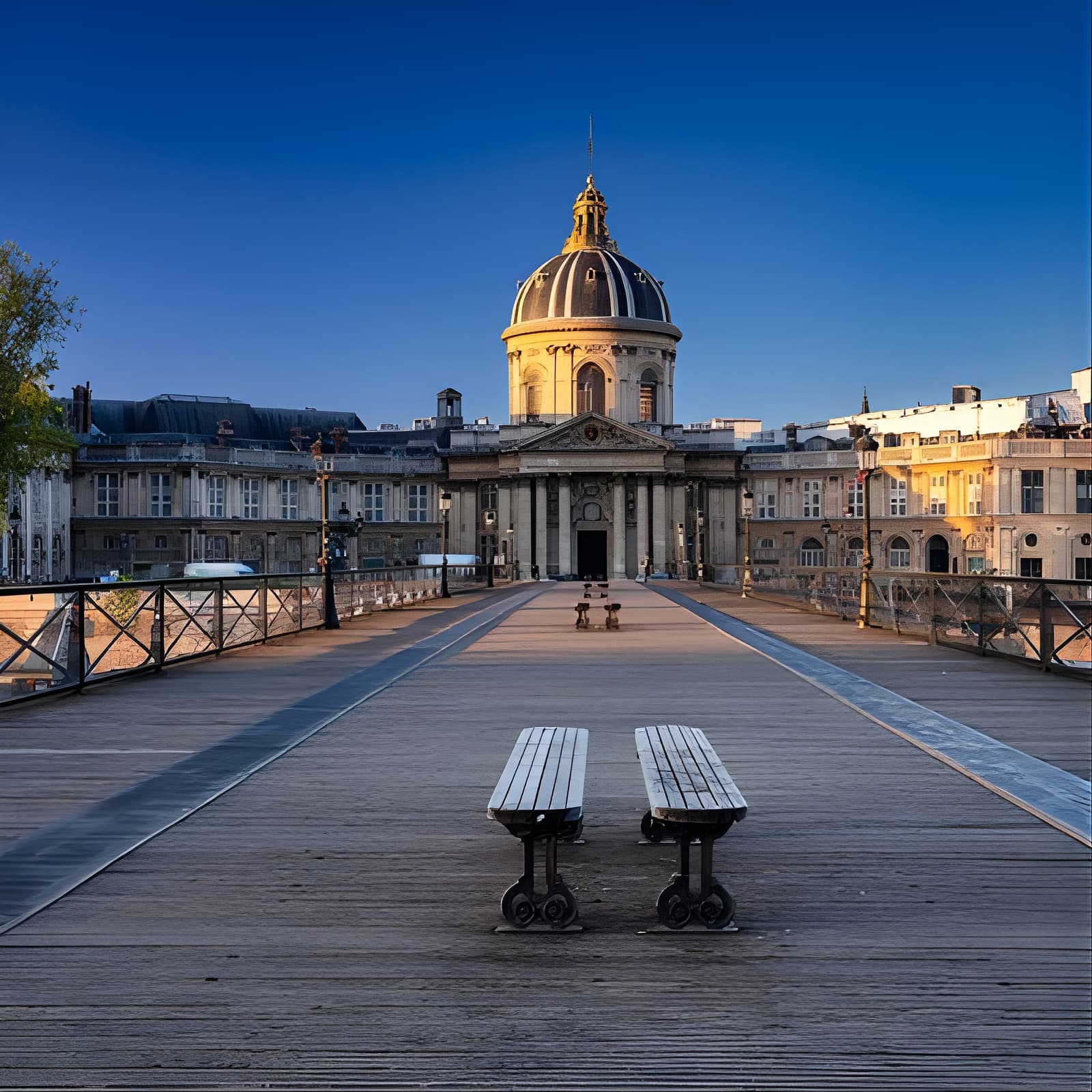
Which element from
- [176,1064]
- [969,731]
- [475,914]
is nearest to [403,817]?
[475,914]

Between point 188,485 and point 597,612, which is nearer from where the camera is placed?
point 597,612

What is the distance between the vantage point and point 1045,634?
59.1 feet

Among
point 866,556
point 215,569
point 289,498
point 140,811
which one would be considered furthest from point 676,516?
point 140,811

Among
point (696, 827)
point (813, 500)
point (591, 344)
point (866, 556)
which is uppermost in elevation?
point (591, 344)

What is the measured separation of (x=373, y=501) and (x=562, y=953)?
97937 mm

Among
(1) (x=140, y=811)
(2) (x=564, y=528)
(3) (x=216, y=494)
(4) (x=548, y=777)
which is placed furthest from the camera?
(2) (x=564, y=528)

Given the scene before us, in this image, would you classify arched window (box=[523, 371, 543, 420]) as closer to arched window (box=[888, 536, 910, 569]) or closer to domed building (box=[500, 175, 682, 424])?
domed building (box=[500, 175, 682, 424])

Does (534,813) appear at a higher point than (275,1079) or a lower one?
higher

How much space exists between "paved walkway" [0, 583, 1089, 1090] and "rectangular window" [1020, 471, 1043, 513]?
276 feet

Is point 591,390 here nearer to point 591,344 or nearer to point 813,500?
point 591,344

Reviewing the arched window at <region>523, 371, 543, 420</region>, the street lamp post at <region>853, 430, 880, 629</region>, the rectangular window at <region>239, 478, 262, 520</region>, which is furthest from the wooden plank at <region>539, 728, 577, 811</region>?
the arched window at <region>523, 371, 543, 420</region>

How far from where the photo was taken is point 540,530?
98.1 metres

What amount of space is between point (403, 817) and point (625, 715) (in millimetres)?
5371

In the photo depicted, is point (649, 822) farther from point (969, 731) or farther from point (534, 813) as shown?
point (969, 731)
